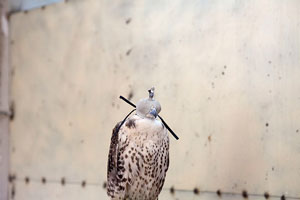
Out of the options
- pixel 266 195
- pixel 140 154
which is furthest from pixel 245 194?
pixel 140 154

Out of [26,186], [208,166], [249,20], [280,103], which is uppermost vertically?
[249,20]

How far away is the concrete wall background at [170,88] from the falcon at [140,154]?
1.44 ft

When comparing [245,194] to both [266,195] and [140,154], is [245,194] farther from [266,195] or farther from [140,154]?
[140,154]

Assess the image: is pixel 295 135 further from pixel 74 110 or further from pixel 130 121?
pixel 74 110

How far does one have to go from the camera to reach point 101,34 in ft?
7.29

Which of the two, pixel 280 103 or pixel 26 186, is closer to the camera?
pixel 280 103

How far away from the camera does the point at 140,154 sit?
1.42 m

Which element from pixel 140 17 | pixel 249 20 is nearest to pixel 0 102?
pixel 140 17

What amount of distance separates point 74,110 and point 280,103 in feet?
3.55

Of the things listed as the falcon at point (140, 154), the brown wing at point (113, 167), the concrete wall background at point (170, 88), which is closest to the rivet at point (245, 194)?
the concrete wall background at point (170, 88)

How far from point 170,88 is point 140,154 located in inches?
24.4

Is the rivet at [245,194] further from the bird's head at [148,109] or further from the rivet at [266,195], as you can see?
the bird's head at [148,109]

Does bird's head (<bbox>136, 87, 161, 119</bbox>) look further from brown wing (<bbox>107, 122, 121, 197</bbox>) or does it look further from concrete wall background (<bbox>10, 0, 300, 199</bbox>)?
concrete wall background (<bbox>10, 0, 300, 199</bbox>)

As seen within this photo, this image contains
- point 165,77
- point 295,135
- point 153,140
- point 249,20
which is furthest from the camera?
point 165,77
